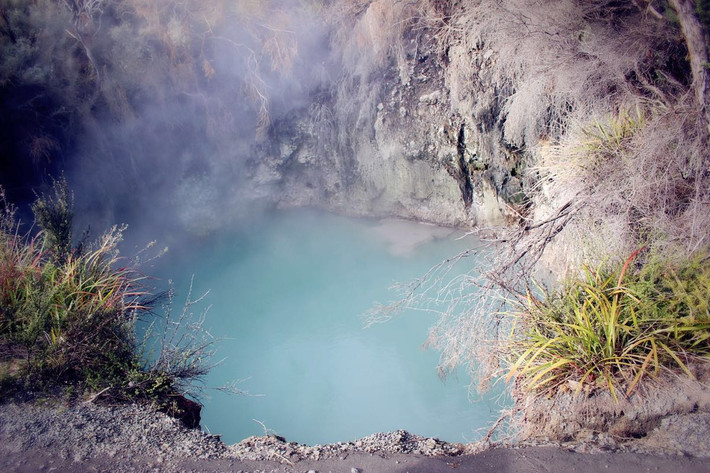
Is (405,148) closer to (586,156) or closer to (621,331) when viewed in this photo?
(586,156)

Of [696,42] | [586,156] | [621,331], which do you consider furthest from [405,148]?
[621,331]

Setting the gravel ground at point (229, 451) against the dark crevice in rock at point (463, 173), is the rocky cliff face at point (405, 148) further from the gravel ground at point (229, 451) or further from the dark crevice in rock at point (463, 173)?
the gravel ground at point (229, 451)

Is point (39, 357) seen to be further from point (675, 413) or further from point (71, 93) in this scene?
point (71, 93)

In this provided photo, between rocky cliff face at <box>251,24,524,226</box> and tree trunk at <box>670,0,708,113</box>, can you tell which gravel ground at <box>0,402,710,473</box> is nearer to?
tree trunk at <box>670,0,708,113</box>

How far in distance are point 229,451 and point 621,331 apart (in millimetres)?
2810

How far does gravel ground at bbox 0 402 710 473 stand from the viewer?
2834 mm

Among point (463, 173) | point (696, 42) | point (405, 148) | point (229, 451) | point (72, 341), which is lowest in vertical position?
point (229, 451)

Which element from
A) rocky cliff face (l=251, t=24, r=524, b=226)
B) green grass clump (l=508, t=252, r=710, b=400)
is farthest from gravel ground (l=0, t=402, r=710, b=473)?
rocky cliff face (l=251, t=24, r=524, b=226)

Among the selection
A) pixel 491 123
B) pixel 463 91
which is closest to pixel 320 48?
pixel 463 91

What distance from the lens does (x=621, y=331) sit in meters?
3.23

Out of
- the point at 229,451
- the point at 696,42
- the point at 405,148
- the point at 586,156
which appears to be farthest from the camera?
the point at 405,148

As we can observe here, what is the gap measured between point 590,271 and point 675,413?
1.13 meters

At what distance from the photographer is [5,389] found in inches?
136

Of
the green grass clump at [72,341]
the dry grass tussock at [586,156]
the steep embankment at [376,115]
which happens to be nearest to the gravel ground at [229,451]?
the green grass clump at [72,341]
